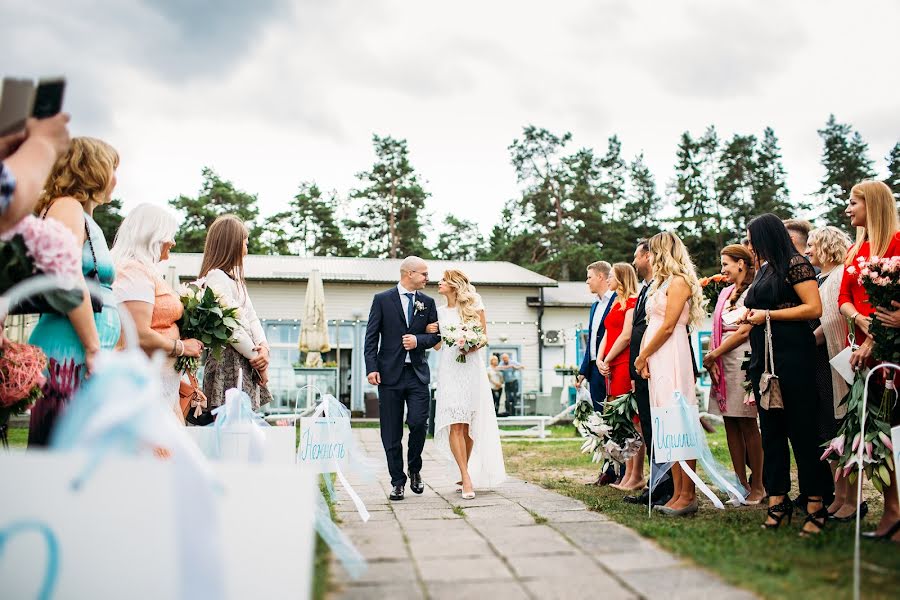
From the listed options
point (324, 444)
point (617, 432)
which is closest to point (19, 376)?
point (324, 444)

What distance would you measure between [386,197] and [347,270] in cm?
2452

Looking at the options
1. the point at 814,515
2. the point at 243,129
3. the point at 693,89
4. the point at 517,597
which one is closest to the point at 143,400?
the point at 517,597

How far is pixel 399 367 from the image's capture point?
6.16 metres

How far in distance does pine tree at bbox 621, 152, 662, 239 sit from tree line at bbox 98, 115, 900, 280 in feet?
0.26

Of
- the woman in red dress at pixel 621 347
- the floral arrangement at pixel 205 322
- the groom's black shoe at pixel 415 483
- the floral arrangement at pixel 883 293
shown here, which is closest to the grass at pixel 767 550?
the woman in red dress at pixel 621 347

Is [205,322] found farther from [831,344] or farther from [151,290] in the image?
[831,344]

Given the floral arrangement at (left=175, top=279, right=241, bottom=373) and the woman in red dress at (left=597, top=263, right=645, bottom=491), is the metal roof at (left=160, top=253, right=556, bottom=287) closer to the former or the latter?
the woman in red dress at (left=597, top=263, right=645, bottom=491)

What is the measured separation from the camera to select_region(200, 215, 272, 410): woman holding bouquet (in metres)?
4.66

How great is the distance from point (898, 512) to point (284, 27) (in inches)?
353

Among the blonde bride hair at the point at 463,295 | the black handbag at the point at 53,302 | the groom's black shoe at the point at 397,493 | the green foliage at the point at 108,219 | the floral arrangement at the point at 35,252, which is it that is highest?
the green foliage at the point at 108,219

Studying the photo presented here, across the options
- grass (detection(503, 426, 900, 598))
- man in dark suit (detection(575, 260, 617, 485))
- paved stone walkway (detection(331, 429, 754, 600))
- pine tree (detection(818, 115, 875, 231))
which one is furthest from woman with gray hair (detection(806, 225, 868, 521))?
pine tree (detection(818, 115, 875, 231))

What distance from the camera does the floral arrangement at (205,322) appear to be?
13.4 feet

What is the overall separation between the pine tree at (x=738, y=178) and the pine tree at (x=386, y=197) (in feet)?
71.3

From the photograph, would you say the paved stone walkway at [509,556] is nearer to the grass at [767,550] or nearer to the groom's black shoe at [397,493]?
the grass at [767,550]
